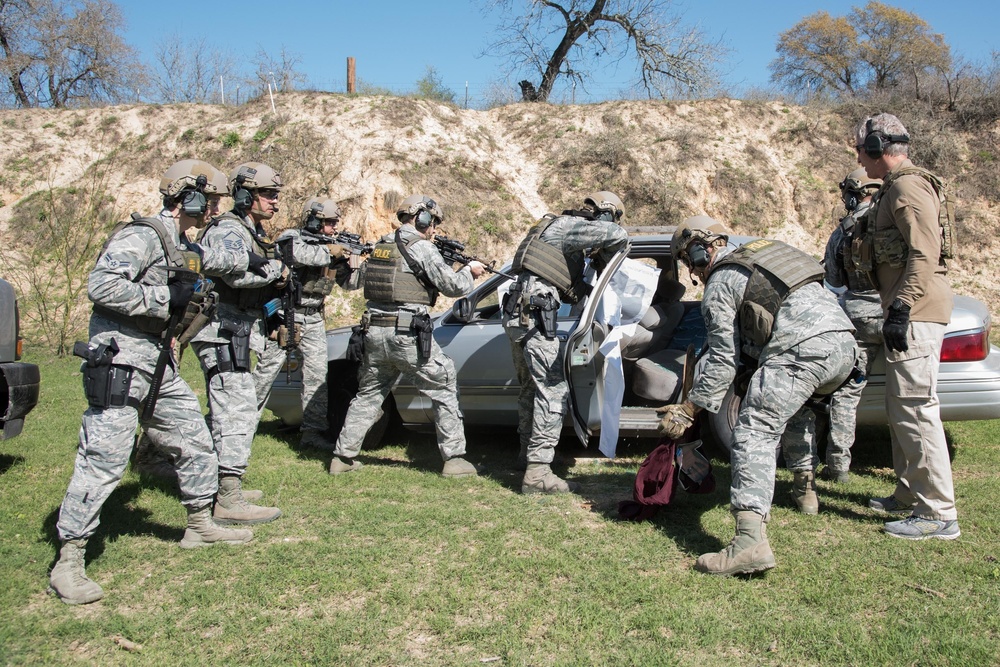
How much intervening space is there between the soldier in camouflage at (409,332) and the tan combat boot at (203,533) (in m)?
1.37

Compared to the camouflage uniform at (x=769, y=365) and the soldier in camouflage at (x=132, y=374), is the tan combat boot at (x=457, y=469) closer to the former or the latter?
the soldier in camouflage at (x=132, y=374)

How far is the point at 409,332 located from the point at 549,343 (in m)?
0.98

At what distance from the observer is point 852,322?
4.81m

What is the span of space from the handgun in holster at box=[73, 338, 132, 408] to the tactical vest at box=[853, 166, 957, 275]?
148 inches

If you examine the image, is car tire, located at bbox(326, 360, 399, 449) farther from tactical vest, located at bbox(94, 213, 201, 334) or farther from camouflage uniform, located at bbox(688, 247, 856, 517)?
camouflage uniform, located at bbox(688, 247, 856, 517)

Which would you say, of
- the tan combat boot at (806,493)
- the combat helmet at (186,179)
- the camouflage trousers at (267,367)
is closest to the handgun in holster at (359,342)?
the camouflage trousers at (267,367)

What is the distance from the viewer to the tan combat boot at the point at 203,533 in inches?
160

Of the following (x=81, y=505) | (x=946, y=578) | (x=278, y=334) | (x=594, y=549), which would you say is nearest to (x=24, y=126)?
(x=278, y=334)

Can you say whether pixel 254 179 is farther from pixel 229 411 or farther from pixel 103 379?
pixel 103 379

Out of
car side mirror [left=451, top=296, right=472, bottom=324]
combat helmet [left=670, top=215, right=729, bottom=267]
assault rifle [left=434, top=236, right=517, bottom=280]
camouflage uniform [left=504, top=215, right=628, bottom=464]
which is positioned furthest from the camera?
car side mirror [left=451, top=296, right=472, bottom=324]

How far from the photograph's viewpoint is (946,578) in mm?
3434

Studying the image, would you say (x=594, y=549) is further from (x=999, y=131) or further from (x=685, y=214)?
(x=999, y=131)

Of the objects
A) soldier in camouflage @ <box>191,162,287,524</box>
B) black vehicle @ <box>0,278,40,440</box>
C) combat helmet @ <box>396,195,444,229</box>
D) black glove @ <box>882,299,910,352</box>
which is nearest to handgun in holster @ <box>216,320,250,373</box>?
soldier in camouflage @ <box>191,162,287,524</box>

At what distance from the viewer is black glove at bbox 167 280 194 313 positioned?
363cm
